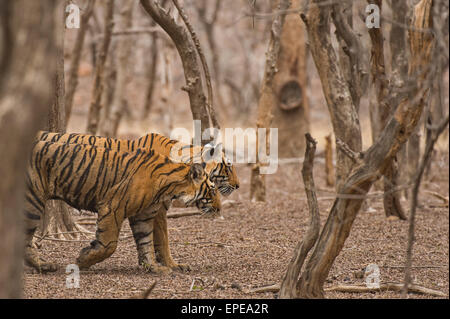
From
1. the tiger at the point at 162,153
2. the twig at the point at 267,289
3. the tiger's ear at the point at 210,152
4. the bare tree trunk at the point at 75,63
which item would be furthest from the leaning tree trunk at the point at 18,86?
the bare tree trunk at the point at 75,63

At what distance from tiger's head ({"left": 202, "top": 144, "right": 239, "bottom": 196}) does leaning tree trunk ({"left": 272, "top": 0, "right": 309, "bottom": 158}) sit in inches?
318

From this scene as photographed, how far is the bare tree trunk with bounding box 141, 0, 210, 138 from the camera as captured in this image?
791 centimetres

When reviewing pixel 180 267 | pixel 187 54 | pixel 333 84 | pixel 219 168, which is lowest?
pixel 180 267

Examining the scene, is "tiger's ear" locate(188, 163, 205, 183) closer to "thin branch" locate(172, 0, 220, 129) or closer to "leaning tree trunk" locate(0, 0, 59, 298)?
"thin branch" locate(172, 0, 220, 129)

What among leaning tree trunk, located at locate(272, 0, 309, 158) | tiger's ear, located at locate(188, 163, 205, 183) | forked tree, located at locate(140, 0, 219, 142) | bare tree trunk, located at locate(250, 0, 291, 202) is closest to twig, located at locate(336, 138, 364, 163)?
tiger's ear, located at locate(188, 163, 205, 183)

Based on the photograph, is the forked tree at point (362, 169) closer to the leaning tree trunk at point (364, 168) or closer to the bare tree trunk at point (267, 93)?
the leaning tree trunk at point (364, 168)

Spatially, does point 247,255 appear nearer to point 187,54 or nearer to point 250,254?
point 250,254

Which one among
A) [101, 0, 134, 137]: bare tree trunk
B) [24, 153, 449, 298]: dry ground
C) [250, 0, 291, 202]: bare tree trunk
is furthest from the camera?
[101, 0, 134, 137]: bare tree trunk

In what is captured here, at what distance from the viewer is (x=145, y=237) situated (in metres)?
6.04

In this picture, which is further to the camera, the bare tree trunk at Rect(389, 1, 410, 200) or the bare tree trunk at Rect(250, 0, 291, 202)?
the bare tree trunk at Rect(250, 0, 291, 202)

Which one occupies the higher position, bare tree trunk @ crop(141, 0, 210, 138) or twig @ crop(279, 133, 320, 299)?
bare tree trunk @ crop(141, 0, 210, 138)

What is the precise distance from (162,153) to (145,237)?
103cm

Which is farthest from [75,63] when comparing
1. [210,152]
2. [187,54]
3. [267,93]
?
[210,152]
